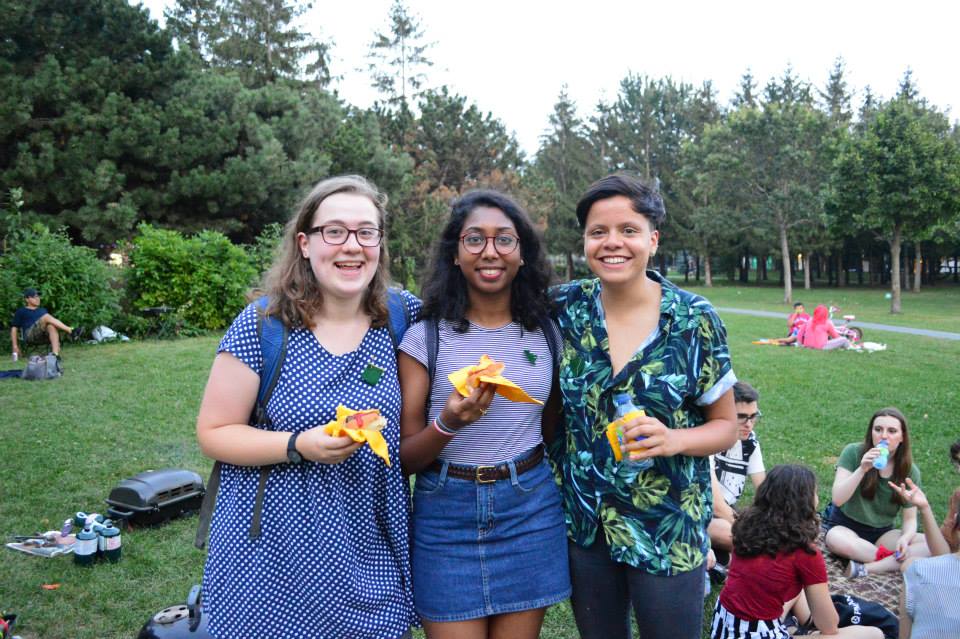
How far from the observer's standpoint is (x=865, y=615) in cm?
409

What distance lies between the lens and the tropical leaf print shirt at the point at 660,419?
2197 mm

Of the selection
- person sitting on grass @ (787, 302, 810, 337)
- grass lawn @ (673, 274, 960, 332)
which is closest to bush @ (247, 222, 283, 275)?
person sitting on grass @ (787, 302, 810, 337)

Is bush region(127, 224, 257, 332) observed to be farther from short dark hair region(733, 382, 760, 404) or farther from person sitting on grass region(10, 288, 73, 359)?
short dark hair region(733, 382, 760, 404)

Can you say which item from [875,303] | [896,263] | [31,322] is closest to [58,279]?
[31,322]

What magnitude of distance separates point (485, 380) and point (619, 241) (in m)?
0.67

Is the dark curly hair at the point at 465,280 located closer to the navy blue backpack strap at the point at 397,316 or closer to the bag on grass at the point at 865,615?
the navy blue backpack strap at the point at 397,316

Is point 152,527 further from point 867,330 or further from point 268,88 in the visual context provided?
point 268,88

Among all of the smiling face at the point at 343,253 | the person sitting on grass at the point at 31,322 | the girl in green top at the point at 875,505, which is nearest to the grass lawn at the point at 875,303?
the girl in green top at the point at 875,505

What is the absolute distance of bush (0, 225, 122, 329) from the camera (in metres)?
14.8

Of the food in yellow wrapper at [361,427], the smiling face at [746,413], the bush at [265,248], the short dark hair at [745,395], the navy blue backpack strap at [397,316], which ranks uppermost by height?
the bush at [265,248]

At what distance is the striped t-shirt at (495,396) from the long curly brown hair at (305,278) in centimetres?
18

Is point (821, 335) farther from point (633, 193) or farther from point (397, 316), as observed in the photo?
point (397, 316)

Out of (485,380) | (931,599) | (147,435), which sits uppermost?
(485,380)

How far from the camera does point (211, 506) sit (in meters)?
2.23
